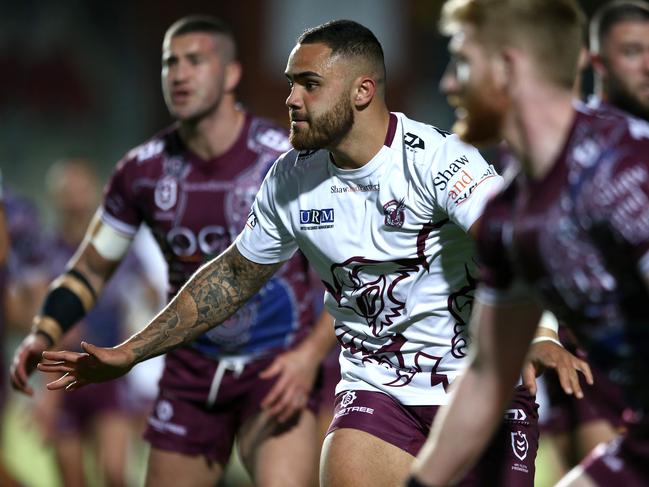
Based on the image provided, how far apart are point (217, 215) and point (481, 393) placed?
105 inches

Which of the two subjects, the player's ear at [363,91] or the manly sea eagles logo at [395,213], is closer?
the manly sea eagles logo at [395,213]

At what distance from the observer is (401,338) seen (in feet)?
14.8

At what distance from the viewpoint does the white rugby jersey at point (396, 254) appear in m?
4.38

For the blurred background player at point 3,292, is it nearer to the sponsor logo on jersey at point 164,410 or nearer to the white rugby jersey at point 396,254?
the sponsor logo on jersey at point 164,410

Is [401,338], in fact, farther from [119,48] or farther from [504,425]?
[119,48]

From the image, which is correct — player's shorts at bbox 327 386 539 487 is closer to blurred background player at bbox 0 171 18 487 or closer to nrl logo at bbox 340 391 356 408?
nrl logo at bbox 340 391 356 408

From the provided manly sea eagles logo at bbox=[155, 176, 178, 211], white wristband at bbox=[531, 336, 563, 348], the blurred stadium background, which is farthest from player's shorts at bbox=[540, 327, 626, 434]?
the blurred stadium background

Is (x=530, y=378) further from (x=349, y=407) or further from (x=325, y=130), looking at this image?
(x=325, y=130)

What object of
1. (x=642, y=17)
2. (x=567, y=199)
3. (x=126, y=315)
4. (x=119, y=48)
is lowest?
(x=119, y=48)

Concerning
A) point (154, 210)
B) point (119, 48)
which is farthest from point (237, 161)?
point (119, 48)

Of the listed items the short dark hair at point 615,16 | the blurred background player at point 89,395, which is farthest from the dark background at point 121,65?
the short dark hair at point 615,16

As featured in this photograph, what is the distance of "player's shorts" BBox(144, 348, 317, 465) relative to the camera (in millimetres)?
5867

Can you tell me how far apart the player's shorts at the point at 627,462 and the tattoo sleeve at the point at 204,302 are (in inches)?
67.5

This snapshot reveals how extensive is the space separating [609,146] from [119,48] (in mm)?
17054
